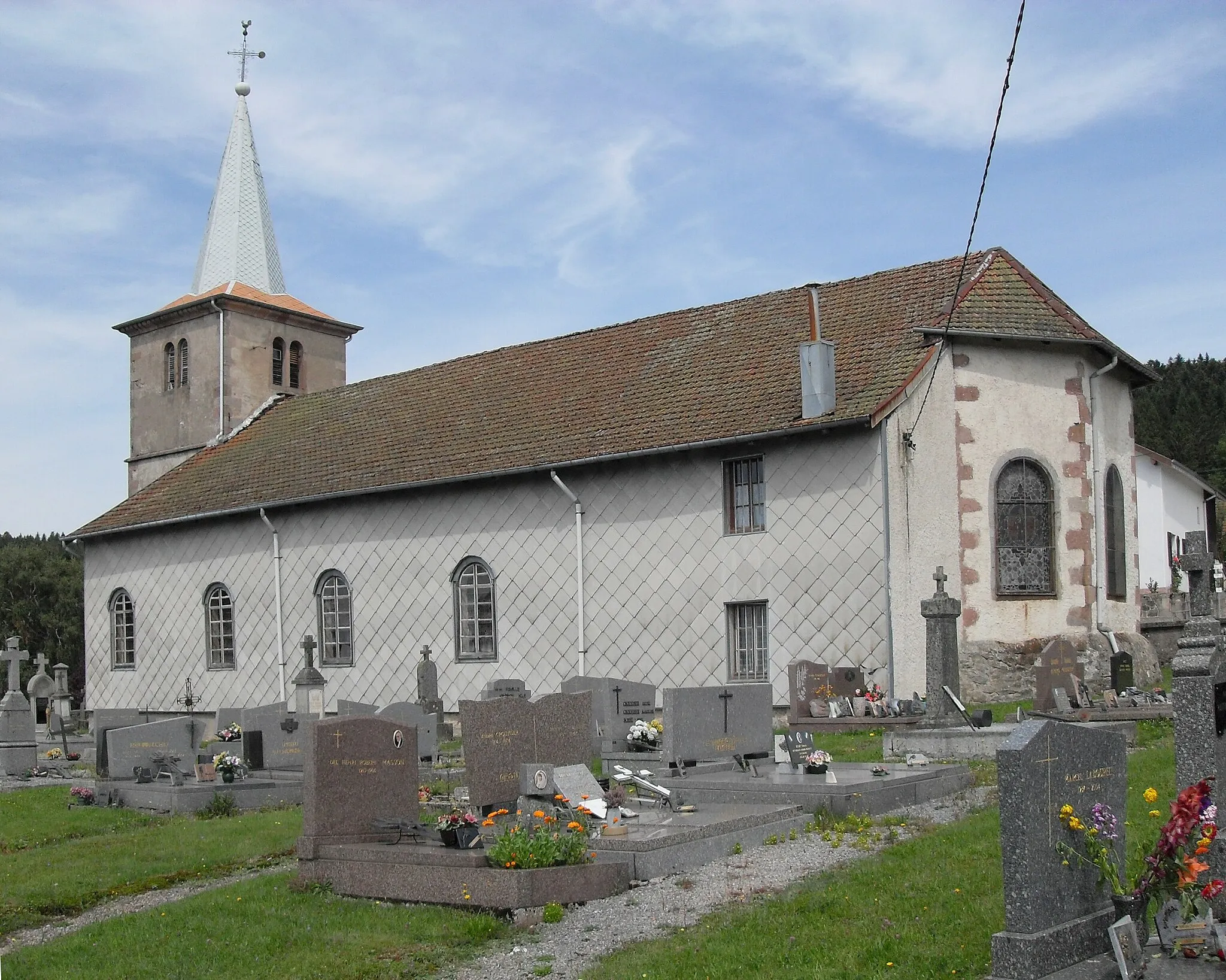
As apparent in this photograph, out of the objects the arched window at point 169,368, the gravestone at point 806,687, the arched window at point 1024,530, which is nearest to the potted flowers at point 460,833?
the gravestone at point 806,687

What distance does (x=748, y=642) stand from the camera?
856 inches

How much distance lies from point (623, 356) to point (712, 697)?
1288 centimetres

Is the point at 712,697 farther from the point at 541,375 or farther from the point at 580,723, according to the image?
the point at 541,375

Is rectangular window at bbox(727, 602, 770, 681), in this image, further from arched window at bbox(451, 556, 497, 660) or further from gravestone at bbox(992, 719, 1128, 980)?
gravestone at bbox(992, 719, 1128, 980)

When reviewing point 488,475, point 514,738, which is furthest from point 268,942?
point 488,475

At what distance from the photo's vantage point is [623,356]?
86.8ft

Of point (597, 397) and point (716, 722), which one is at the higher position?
point (597, 397)

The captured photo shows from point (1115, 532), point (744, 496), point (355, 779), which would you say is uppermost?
point (744, 496)

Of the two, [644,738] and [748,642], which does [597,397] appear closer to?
[748,642]

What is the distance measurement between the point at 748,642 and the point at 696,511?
231 centimetres

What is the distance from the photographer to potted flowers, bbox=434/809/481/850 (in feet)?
32.2

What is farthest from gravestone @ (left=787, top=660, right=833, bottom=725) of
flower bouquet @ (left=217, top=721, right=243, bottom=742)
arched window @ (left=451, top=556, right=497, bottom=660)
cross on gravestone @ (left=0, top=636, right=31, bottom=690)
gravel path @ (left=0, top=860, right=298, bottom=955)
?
cross on gravestone @ (left=0, top=636, right=31, bottom=690)

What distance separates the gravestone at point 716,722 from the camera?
14195 mm

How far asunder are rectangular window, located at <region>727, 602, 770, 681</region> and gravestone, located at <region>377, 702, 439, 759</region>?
16.0 feet
